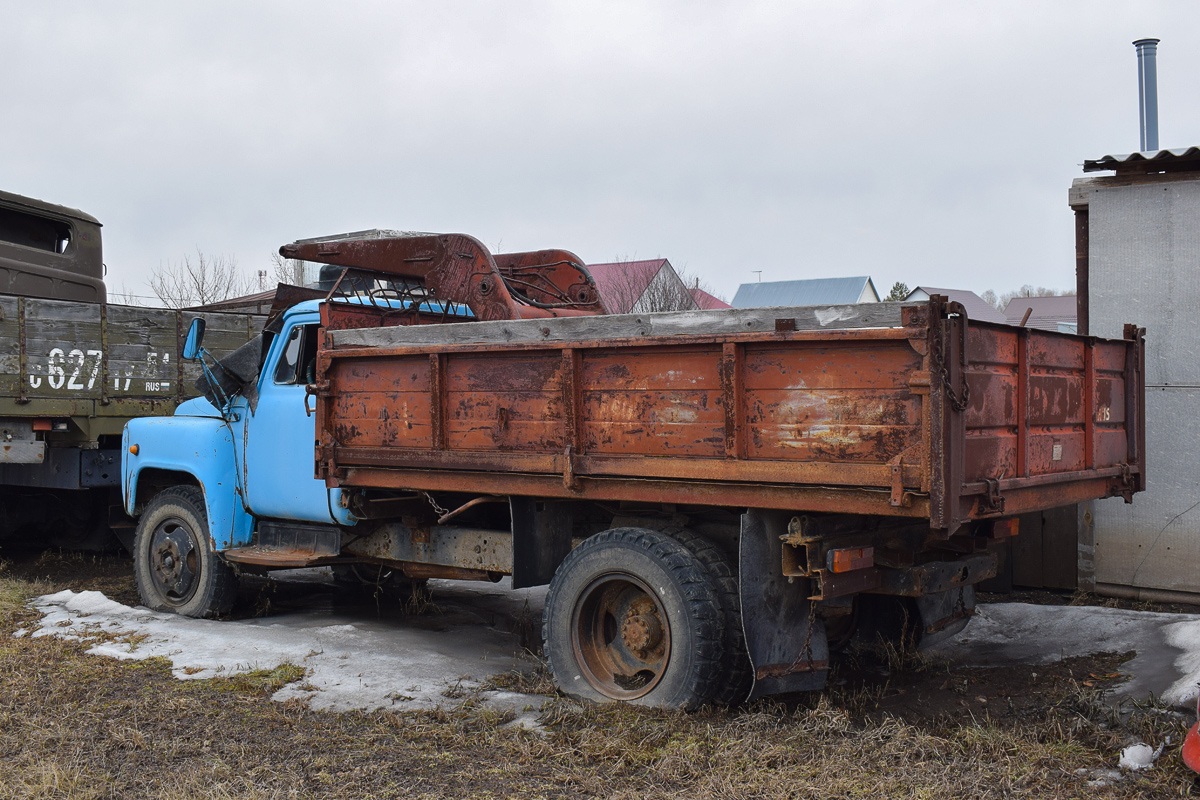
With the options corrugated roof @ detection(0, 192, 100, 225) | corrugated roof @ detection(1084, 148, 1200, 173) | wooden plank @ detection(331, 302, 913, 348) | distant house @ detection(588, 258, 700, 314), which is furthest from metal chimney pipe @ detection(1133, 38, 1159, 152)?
distant house @ detection(588, 258, 700, 314)

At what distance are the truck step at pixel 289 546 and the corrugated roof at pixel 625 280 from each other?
1862 centimetres

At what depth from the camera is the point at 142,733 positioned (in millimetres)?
4621

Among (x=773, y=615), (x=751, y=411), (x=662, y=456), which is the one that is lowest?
(x=773, y=615)

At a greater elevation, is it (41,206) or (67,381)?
(41,206)

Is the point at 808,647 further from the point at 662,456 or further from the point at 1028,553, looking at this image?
the point at 1028,553

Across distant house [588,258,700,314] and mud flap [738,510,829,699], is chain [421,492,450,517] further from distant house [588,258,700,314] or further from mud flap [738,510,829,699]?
distant house [588,258,700,314]

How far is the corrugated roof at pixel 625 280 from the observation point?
26.1 meters

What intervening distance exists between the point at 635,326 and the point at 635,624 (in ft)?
4.76

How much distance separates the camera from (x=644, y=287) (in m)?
25.8

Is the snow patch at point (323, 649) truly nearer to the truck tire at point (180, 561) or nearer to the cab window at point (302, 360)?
the truck tire at point (180, 561)

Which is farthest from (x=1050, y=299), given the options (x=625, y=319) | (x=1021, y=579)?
(x=625, y=319)

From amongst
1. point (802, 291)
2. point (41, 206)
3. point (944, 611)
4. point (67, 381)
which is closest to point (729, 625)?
point (944, 611)

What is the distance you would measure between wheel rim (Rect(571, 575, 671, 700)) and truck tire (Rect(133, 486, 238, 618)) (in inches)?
128

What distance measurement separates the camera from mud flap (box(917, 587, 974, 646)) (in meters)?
5.61
